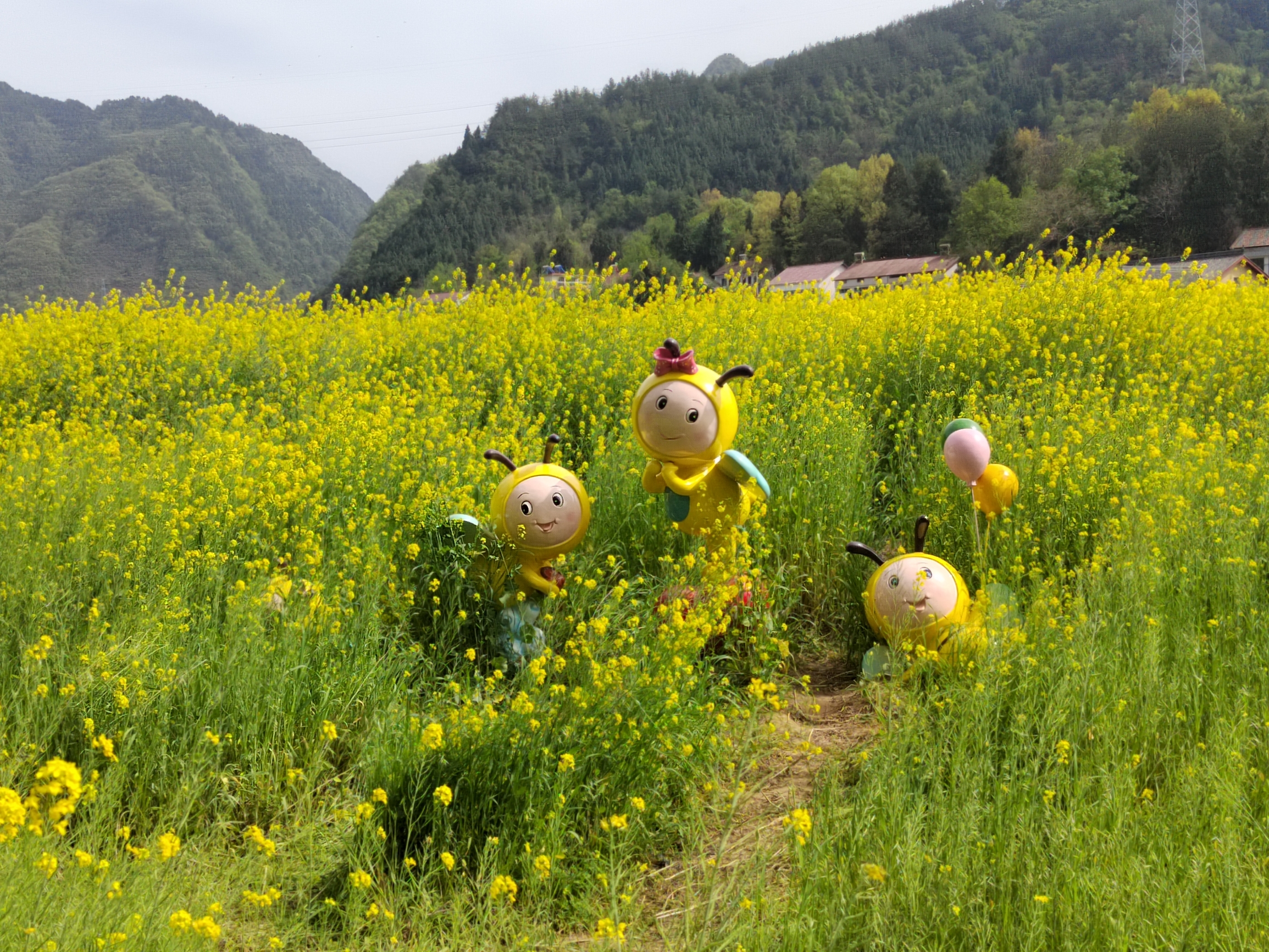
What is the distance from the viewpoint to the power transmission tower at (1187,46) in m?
72.3

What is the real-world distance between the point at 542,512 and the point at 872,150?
86.7 metres

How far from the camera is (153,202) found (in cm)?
7262

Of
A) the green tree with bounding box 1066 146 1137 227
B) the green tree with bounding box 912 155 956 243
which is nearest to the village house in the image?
the green tree with bounding box 1066 146 1137 227

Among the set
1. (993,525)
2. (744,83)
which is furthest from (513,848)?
(744,83)

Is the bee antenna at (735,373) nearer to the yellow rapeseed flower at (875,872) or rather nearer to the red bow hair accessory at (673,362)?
the red bow hair accessory at (673,362)

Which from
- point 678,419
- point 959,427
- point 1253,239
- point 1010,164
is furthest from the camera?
point 1010,164

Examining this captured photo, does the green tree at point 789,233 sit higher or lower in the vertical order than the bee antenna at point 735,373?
higher

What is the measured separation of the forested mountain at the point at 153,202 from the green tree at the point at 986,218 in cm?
3547

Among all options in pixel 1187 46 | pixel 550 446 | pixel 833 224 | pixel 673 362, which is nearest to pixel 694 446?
pixel 673 362

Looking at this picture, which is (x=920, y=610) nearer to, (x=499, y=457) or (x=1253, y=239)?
(x=499, y=457)

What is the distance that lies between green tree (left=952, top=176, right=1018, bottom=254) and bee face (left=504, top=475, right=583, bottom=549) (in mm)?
41977

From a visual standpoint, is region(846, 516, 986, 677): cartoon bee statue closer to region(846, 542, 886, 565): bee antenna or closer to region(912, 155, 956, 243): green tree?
region(846, 542, 886, 565): bee antenna

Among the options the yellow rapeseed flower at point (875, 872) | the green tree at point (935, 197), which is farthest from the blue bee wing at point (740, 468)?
the green tree at point (935, 197)

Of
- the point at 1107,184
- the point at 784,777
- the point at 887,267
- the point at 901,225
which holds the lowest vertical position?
the point at 784,777
